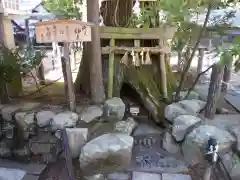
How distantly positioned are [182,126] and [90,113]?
4.71 feet

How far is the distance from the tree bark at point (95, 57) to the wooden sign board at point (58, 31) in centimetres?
70

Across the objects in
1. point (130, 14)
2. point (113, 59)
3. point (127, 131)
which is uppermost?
point (130, 14)

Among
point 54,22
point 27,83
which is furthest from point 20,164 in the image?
point 27,83

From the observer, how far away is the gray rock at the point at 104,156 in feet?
9.92

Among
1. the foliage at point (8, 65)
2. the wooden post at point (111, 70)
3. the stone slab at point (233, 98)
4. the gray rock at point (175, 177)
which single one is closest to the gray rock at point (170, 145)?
the gray rock at point (175, 177)

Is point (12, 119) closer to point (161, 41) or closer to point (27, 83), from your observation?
point (27, 83)

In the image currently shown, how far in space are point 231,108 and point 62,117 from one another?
9.96 ft

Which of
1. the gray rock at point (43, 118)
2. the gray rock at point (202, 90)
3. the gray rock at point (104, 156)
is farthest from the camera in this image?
the gray rock at point (202, 90)

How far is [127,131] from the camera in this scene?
12.0ft

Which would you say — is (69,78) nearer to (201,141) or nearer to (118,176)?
(118,176)

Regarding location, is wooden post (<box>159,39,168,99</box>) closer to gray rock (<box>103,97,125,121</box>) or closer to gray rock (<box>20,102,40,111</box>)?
gray rock (<box>103,97,125,121</box>)

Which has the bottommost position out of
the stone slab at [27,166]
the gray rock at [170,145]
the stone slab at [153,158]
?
the stone slab at [27,166]

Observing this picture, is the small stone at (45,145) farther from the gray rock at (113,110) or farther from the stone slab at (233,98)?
the stone slab at (233,98)

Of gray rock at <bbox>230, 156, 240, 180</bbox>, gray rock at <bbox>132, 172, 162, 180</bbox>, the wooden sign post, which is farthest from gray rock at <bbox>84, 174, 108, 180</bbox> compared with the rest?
the wooden sign post
